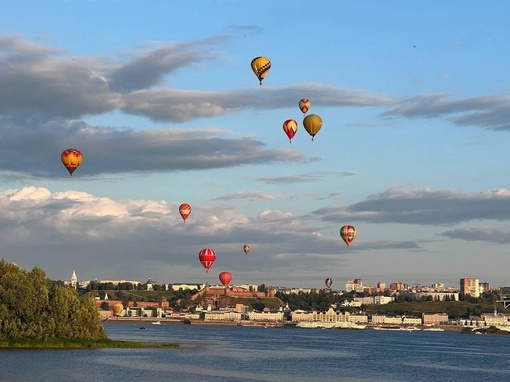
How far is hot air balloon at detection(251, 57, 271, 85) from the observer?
310 feet

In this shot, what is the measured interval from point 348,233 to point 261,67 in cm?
3291

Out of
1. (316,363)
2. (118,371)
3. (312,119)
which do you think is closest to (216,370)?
(118,371)

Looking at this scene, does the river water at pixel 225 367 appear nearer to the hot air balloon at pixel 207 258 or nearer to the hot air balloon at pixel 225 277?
the hot air balloon at pixel 207 258

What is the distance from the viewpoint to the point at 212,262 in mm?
Result: 127625

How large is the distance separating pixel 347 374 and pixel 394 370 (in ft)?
33.4

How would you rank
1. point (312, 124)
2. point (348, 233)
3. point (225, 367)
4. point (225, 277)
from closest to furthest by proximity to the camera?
point (225, 367), point (312, 124), point (348, 233), point (225, 277)

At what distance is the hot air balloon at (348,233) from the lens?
394 feet

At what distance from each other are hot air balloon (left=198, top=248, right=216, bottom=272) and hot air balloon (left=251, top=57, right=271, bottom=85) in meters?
38.1

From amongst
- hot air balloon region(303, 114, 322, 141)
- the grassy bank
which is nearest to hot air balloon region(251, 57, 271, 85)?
hot air balloon region(303, 114, 322, 141)

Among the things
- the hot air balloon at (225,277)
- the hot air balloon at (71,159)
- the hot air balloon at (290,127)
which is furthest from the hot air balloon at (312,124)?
the hot air balloon at (225,277)

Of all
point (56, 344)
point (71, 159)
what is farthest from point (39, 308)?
point (71, 159)

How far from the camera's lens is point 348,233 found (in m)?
121

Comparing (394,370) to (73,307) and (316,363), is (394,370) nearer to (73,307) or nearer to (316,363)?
(316,363)

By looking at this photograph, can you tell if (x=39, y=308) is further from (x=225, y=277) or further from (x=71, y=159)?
(x=225, y=277)
